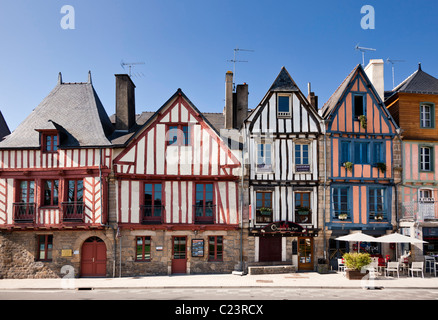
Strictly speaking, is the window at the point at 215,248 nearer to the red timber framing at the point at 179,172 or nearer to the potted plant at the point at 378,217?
the red timber framing at the point at 179,172

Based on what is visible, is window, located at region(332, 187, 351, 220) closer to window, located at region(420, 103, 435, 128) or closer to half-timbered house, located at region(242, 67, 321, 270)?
half-timbered house, located at region(242, 67, 321, 270)

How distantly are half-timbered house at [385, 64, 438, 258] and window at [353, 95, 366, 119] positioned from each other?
189 cm

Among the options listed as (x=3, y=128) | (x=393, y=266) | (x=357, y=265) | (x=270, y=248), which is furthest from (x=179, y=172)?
(x=3, y=128)

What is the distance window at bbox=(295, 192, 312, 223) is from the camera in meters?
15.4

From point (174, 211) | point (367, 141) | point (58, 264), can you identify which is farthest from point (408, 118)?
point (58, 264)

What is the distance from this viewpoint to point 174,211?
14.9 m

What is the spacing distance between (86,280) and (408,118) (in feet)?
56.3

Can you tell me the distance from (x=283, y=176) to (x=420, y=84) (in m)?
8.96

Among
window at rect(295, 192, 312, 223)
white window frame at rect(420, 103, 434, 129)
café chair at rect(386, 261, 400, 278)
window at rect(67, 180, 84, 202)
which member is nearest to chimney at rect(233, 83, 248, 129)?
window at rect(295, 192, 312, 223)

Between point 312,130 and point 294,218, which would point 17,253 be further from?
point 312,130

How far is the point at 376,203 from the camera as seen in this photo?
1582 cm

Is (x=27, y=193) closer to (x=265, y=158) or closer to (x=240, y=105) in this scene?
(x=265, y=158)

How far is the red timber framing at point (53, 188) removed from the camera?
46.9 ft
